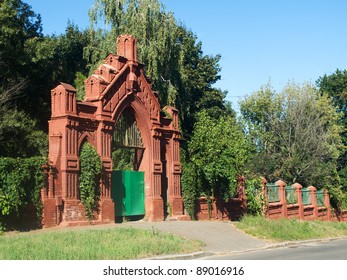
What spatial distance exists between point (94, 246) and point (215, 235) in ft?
24.1

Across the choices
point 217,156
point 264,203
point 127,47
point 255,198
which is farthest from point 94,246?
point 264,203

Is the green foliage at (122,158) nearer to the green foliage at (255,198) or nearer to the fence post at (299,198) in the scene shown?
the green foliage at (255,198)

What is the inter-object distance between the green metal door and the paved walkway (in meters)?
0.91

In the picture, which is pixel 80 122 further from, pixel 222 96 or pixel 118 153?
pixel 222 96

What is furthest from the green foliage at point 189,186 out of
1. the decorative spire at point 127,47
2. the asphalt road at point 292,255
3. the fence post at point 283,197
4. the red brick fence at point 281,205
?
the fence post at point 283,197

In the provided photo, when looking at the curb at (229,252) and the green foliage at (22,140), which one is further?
the green foliage at (22,140)

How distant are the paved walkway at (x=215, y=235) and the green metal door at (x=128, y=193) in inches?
36.0

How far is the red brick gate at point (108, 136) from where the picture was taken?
19.4 meters

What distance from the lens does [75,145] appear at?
2012 centimetres

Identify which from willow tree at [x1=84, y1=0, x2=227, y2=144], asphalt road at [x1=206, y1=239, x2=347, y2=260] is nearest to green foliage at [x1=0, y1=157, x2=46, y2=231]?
asphalt road at [x1=206, y1=239, x2=347, y2=260]

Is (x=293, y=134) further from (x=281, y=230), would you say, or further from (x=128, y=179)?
(x=128, y=179)

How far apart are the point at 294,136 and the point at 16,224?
26.8 m

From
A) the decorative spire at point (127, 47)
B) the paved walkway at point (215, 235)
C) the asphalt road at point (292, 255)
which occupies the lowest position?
the asphalt road at point (292, 255)

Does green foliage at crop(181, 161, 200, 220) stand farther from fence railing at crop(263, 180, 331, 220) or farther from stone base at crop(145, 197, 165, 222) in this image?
fence railing at crop(263, 180, 331, 220)
